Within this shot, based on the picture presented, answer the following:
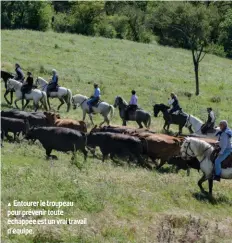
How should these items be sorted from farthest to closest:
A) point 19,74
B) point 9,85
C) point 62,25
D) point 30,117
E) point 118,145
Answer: point 62,25
point 19,74
point 9,85
point 30,117
point 118,145

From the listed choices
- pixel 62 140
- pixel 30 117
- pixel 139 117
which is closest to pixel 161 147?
pixel 62 140

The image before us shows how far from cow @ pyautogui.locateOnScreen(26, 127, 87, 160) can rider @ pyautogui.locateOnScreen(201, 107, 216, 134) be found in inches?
309

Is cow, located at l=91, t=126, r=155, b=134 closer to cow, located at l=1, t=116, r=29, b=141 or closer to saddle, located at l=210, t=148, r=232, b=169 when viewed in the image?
cow, located at l=1, t=116, r=29, b=141

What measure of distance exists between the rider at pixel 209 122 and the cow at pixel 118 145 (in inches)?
242

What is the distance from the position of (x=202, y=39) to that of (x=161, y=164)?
2775 centimetres

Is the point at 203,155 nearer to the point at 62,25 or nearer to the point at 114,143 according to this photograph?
the point at 114,143

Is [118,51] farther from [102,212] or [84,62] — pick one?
[102,212]

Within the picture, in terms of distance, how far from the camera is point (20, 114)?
21531 millimetres

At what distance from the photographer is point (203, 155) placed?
1558 cm

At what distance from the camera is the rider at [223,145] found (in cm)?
1481

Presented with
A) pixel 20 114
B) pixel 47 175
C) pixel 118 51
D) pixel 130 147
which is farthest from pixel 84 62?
pixel 47 175

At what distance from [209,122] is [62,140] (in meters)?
8.77

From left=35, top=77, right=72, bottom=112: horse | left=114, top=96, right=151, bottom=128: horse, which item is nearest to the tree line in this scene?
left=35, top=77, right=72, bottom=112: horse

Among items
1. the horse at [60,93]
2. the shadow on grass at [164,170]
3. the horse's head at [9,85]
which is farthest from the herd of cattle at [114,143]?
the horse at [60,93]
